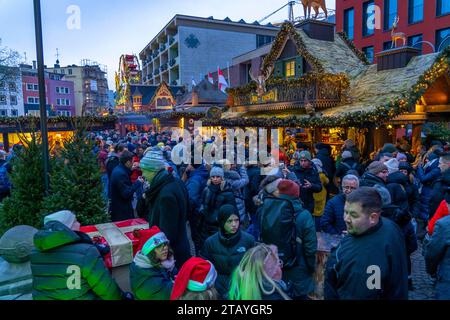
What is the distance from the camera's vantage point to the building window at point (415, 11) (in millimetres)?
23656

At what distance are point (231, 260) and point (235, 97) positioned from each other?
15615 mm

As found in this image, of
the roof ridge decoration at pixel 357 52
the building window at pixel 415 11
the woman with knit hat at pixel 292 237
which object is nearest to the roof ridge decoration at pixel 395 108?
the roof ridge decoration at pixel 357 52

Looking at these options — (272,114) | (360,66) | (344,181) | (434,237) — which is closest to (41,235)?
(434,237)

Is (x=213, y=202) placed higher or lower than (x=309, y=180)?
lower

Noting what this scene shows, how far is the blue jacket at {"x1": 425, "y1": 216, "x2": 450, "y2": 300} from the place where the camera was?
2811 mm

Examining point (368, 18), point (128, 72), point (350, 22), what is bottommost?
point (368, 18)

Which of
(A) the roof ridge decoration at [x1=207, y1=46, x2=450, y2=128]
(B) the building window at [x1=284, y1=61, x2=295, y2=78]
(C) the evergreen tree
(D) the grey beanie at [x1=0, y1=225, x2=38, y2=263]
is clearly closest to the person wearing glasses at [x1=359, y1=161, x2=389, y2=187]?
(D) the grey beanie at [x1=0, y1=225, x2=38, y2=263]

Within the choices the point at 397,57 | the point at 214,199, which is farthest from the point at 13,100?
the point at 214,199

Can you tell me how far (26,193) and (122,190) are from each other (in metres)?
1.46

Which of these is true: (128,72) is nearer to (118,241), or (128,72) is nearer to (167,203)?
(167,203)

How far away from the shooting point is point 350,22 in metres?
29.0

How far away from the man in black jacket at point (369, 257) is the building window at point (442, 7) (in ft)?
85.7

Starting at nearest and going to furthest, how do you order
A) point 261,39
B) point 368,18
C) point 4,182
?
point 4,182 → point 368,18 → point 261,39
